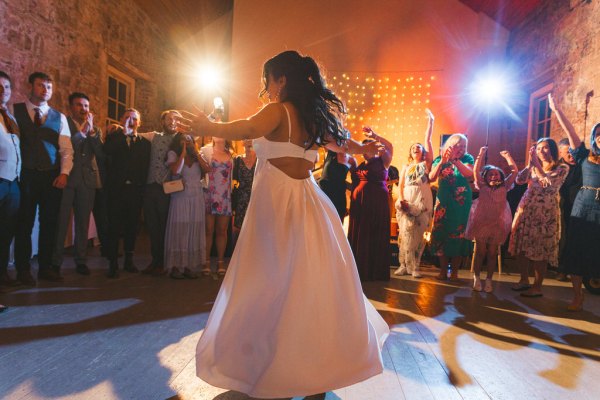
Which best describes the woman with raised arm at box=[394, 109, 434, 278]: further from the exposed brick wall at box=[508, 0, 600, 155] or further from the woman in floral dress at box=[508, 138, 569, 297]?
the exposed brick wall at box=[508, 0, 600, 155]

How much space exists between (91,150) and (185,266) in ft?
4.87

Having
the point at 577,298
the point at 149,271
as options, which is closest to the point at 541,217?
the point at 577,298

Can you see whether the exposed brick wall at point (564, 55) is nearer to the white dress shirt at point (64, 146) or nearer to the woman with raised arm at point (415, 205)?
the woman with raised arm at point (415, 205)

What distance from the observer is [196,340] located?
2555 mm

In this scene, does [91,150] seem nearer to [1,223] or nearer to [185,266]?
[1,223]

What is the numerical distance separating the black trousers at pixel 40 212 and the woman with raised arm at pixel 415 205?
12.0ft

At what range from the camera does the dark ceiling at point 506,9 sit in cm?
755

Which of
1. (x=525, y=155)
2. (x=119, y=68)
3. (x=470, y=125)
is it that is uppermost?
(x=119, y=68)

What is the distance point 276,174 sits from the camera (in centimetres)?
189

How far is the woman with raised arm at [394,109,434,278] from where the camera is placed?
16.8 ft

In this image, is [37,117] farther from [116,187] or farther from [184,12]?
[184,12]

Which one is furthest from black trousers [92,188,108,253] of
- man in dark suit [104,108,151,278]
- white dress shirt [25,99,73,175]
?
white dress shirt [25,99,73,175]

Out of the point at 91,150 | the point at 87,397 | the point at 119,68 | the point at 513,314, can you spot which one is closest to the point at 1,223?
the point at 91,150

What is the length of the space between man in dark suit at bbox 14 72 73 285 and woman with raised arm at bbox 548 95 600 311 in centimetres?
446
